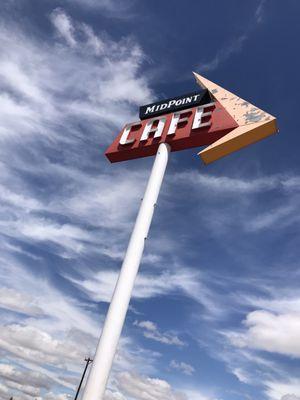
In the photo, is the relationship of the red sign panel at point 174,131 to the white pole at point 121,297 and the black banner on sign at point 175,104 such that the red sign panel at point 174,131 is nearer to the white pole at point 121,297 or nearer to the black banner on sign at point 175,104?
the black banner on sign at point 175,104

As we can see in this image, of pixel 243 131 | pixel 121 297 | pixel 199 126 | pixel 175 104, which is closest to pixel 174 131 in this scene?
pixel 199 126

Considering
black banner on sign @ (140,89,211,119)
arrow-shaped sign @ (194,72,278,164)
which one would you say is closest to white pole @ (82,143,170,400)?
arrow-shaped sign @ (194,72,278,164)

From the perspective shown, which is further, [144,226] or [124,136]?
[124,136]

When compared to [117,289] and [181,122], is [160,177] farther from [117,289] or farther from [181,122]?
[117,289]

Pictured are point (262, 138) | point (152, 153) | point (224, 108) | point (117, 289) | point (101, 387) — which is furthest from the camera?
point (152, 153)

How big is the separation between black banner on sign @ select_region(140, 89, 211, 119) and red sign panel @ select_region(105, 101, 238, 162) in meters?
0.50

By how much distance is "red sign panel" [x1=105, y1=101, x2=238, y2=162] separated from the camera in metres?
11.9

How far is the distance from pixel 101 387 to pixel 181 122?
8201mm

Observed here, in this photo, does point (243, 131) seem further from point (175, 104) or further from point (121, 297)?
point (121, 297)

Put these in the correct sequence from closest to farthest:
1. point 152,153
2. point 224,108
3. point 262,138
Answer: point 262,138 → point 224,108 → point 152,153

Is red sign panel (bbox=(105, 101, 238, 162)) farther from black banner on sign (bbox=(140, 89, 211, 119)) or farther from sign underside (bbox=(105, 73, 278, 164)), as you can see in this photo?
black banner on sign (bbox=(140, 89, 211, 119))

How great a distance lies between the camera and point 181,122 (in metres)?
12.6

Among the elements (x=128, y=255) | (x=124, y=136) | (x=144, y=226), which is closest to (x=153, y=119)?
(x=124, y=136)

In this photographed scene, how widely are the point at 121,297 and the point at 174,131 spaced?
5741mm
